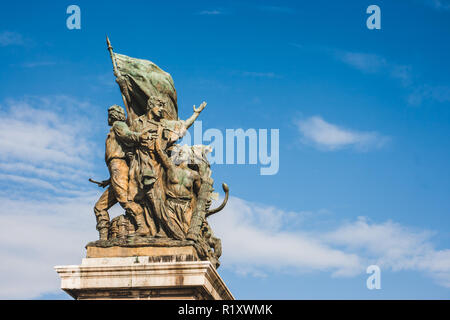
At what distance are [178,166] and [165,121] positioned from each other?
1.16m

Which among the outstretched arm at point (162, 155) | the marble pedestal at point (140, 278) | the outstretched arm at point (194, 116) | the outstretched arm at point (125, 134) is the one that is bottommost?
the marble pedestal at point (140, 278)

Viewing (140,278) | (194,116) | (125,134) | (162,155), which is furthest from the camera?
(194,116)

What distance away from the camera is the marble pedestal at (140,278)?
14.8 m

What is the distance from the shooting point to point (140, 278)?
14.9m

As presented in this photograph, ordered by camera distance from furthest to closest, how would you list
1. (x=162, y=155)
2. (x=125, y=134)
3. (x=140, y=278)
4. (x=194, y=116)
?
(x=194, y=116), (x=125, y=134), (x=162, y=155), (x=140, y=278)

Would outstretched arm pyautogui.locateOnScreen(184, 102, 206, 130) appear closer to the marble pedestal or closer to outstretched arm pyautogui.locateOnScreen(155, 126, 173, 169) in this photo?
outstretched arm pyautogui.locateOnScreen(155, 126, 173, 169)

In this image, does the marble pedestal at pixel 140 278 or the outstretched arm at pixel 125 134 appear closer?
the marble pedestal at pixel 140 278

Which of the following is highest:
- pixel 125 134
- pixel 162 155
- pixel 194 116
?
pixel 194 116

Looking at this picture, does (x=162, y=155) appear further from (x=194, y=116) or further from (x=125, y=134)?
(x=194, y=116)

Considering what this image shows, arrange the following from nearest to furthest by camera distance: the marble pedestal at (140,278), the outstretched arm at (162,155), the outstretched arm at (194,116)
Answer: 1. the marble pedestal at (140,278)
2. the outstretched arm at (162,155)
3. the outstretched arm at (194,116)

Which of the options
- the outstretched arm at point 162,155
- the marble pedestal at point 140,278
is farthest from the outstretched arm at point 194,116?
the marble pedestal at point 140,278

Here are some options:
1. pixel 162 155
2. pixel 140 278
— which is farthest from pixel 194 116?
pixel 140 278

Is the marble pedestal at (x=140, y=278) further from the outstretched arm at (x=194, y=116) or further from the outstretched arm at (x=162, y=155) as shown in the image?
the outstretched arm at (x=194, y=116)
